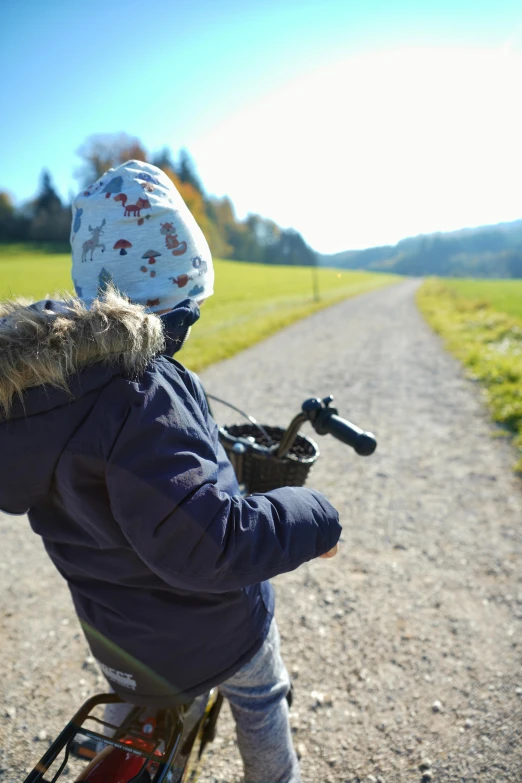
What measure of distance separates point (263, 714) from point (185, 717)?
0.84 feet

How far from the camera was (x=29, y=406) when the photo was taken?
42.7 inches

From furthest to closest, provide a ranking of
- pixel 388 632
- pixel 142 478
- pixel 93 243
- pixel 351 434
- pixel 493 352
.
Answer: pixel 493 352, pixel 388 632, pixel 351 434, pixel 93 243, pixel 142 478

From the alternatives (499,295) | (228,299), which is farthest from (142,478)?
(499,295)

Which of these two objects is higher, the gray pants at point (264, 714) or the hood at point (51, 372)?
the hood at point (51, 372)

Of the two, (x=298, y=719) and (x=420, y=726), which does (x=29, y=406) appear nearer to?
(x=298, y=719)

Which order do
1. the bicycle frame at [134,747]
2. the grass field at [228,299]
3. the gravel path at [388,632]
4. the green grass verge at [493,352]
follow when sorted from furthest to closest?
the grass field at [228,299], the green grass verge at [493,352], the gravel path at [388,632], the bicycle frame at [134,747]

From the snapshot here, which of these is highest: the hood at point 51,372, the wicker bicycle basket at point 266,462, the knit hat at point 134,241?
the knit hat at point 134,241

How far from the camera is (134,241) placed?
1.43 metres

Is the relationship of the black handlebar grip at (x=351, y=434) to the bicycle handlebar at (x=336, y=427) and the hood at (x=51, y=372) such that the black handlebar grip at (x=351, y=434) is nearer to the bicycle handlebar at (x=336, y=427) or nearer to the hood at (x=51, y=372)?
the bicycle handlebar at (x=336, y=427)

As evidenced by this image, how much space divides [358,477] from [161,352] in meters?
3.81

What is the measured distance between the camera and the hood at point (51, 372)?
1.07 meters

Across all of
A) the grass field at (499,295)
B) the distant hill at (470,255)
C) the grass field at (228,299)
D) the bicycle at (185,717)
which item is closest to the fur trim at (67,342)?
the grass field at (228,299)

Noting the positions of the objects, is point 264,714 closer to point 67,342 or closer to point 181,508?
point 181,508

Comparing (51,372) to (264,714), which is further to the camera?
(264,714)
